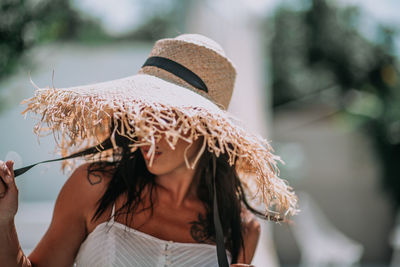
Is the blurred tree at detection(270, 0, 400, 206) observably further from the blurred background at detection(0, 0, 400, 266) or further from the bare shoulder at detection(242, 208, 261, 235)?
the bare shoulder at detection(242, 208, 261, 235)

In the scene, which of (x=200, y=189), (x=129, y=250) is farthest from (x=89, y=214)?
(x=200, y=189)

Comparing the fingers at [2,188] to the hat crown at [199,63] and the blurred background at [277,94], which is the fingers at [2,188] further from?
the hat crown at [199,63]

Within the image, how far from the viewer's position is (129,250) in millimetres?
1418

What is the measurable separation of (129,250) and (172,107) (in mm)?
545

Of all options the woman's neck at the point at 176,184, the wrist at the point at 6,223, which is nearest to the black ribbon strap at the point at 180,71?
the woman's neck at the point at 176,184

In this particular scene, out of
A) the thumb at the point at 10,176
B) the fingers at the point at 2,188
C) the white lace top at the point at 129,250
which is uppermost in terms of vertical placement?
the thumb at the point at 10,176

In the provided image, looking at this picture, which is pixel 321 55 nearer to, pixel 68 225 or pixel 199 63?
pixel 199 63

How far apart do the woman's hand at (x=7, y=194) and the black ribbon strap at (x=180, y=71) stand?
576 mm

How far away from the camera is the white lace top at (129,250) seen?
1.38 metres

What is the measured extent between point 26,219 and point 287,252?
540cm

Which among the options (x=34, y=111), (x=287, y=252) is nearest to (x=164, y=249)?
(x=34, y=111)

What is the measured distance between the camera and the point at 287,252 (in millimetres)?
7582

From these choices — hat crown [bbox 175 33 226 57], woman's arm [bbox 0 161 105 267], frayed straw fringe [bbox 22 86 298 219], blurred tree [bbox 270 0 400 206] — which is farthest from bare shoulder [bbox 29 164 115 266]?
blurred tree [bbox 270 0 400 206]

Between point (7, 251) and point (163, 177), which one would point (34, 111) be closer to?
point (7, 251)
